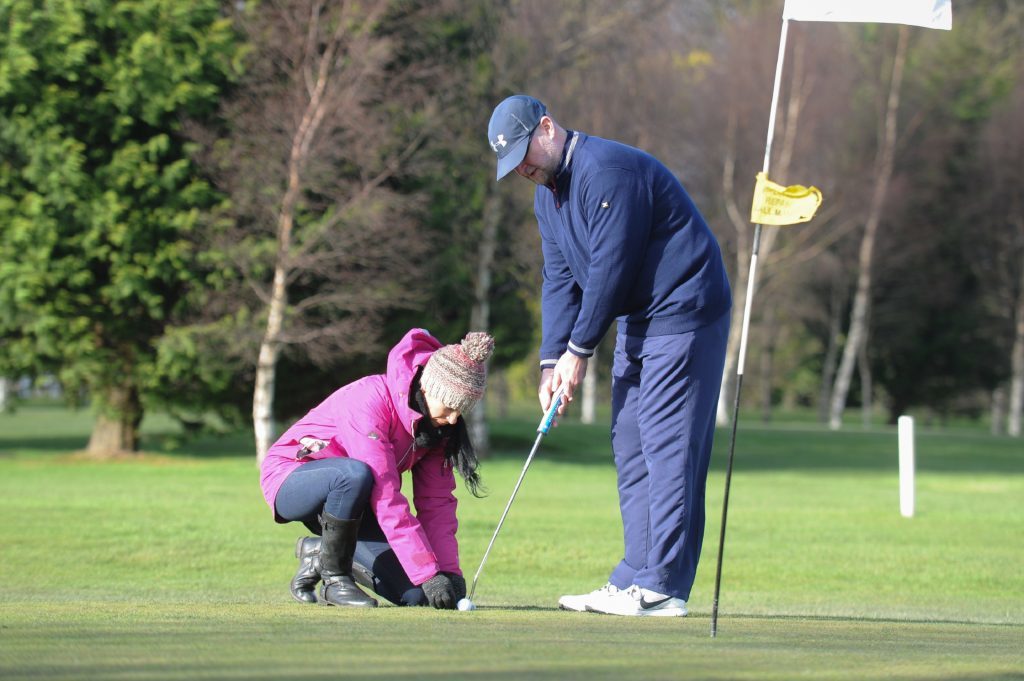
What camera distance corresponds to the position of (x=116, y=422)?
23062 millimetres

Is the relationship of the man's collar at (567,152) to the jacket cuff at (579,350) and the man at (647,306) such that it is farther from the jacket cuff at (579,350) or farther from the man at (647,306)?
the jacket cuff at (579,350)

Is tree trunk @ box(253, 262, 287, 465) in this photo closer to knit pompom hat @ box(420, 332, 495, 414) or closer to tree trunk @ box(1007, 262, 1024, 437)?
knit pompom hat @ box(420, 332, 495, 414)

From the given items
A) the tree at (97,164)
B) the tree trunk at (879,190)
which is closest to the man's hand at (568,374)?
the tree at (97,164)

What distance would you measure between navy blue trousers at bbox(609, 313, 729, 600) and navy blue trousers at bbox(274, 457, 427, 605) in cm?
104

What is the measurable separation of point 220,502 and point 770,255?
28218 mm

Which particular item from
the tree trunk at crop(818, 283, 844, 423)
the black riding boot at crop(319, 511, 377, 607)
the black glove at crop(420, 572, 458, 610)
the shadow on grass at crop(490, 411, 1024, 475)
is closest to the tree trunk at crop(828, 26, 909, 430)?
the tree trunk at crop(818, 283, 844, 423)

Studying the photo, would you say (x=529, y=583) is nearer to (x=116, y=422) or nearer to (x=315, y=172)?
(x=315, y=172)

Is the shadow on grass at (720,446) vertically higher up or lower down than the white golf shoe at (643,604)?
lower down

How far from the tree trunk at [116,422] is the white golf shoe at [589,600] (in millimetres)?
17072

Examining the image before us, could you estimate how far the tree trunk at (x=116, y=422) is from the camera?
22.1 metres

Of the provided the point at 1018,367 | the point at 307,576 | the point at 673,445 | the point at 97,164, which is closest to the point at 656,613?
the point at 673,445

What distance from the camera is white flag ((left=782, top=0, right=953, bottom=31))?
6281 mm

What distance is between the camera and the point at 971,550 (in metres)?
12.4

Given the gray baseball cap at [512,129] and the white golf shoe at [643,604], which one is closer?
the gray baseball cap at [512,129]
